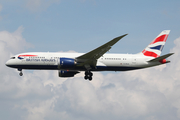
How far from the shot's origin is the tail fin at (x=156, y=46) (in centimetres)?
4794

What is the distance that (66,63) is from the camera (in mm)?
42344

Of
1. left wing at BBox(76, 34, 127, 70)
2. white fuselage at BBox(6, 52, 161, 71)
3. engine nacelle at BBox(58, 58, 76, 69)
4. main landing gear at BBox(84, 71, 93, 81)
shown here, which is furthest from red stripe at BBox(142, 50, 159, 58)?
engine nacelle at BBox(58, 58, 76, 69)

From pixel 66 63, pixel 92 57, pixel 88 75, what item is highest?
pixel 92 57

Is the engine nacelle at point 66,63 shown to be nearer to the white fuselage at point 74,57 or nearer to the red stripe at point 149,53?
the white fuselage at point 74,57

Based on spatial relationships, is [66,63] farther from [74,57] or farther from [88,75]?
[88,75]

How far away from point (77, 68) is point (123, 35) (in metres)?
11.0

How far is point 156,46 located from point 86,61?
517 inches

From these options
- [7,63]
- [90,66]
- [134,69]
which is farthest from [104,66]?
[7,63]

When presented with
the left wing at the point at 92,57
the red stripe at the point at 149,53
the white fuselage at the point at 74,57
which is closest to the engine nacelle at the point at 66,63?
the white fuselage at the point at 74,57

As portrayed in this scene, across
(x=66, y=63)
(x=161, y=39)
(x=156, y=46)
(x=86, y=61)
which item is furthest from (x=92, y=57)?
(x=161, y=39)

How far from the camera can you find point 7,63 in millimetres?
44250

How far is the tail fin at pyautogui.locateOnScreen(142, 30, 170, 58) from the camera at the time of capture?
157 feet

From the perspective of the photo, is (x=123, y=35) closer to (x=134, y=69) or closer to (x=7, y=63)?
(x=134, y=69)

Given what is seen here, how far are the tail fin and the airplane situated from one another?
1.42 ft
